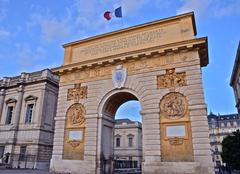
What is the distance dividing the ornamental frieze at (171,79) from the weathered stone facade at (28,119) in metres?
15.7

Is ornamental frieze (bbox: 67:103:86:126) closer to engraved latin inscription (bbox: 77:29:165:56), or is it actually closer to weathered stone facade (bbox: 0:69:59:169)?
engraved latin inscription (bbox: 77:29:165:56)

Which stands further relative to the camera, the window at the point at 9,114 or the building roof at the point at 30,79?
the window at the point at 9,114

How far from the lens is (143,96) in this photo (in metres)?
13.3

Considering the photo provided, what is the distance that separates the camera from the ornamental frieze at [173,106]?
12.2 metres

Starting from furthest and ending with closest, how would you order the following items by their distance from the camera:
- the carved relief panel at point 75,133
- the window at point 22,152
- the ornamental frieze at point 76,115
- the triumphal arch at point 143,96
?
the window at point 22,152 → the ornamental frieze at point 76,115 → the carved relief panel at point 75,133 → the triumphal arch at point 143,96

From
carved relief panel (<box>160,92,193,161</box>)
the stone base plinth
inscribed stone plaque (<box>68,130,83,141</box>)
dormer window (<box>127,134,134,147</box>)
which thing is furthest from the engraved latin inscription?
dormer window (<box>127,134,134,147</box>)

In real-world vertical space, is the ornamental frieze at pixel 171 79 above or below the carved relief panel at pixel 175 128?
above

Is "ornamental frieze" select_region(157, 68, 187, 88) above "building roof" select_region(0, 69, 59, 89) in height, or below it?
below

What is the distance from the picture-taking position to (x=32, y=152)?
22.9 m

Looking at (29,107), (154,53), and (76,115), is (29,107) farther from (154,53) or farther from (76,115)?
(154,53)

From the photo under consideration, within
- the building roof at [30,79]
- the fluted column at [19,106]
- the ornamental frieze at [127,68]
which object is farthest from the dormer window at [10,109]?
the ornamental frieze at [127,68]

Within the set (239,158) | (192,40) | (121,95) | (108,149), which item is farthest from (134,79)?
(239,158)

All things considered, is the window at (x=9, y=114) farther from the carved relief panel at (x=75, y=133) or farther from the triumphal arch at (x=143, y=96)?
the carved relief panel at (x=75, y=133)

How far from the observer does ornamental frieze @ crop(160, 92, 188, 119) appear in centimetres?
1220
